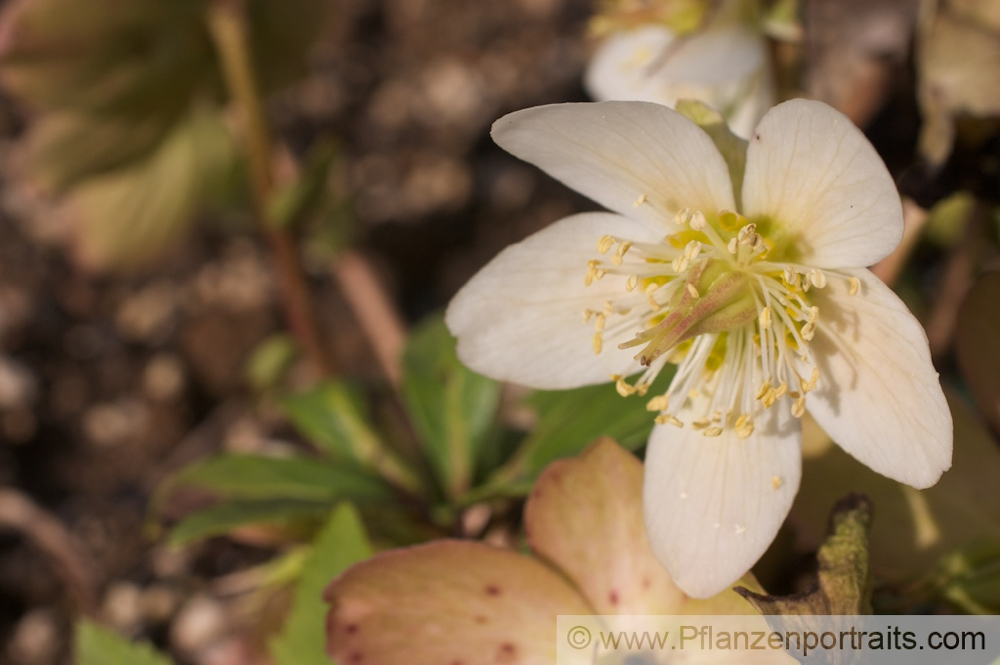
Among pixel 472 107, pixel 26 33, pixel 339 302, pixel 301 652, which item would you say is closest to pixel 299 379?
pixel 339 302

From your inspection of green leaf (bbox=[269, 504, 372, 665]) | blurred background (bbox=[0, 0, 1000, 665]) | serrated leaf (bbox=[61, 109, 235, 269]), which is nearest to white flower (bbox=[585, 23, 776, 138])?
blurred background (bbox=[0, 0, 1000, 665])

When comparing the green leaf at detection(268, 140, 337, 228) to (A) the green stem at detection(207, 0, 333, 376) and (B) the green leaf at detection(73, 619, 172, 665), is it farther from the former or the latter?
(B) the green leaf at detection(73, 619, 172, 665)

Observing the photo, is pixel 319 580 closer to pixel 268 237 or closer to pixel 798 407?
pixel 798 407

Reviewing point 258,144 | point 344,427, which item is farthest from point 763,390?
point 258,144

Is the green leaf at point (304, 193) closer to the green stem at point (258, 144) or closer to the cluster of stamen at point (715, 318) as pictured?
the green stem at point (258, 144)

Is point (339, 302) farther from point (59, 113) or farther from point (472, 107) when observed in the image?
point (59, 113)
